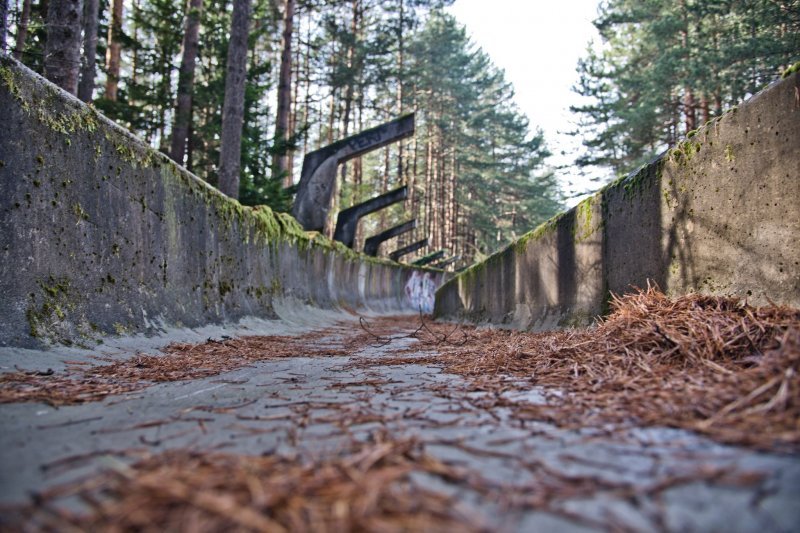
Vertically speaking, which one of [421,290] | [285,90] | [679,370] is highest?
[285,90]

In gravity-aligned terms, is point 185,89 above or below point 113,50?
below

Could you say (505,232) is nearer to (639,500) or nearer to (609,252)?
(609,252)

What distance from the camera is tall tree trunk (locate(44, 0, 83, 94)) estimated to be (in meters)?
6.75

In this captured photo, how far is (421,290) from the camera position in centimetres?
2788

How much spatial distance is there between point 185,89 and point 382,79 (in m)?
13.4

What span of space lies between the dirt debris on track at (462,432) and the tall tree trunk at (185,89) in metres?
11.7

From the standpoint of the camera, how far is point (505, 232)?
154ft

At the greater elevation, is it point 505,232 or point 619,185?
point 505,232

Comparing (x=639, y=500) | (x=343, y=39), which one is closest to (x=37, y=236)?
(x=639, y=500)

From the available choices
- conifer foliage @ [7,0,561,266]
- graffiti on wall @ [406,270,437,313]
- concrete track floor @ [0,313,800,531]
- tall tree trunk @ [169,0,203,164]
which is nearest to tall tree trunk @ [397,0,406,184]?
conifer foliage @ [7,0,561,266]

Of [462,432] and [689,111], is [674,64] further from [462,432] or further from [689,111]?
[462,432]

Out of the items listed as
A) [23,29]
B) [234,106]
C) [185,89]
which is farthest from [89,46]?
[234,106]

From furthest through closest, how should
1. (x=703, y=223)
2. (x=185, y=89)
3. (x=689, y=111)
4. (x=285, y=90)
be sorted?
(x=689, y=111)
(x=285, y=90)
(x=185, y=89)
(x=703, y=223)

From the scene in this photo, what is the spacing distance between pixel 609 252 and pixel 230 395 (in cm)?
385
